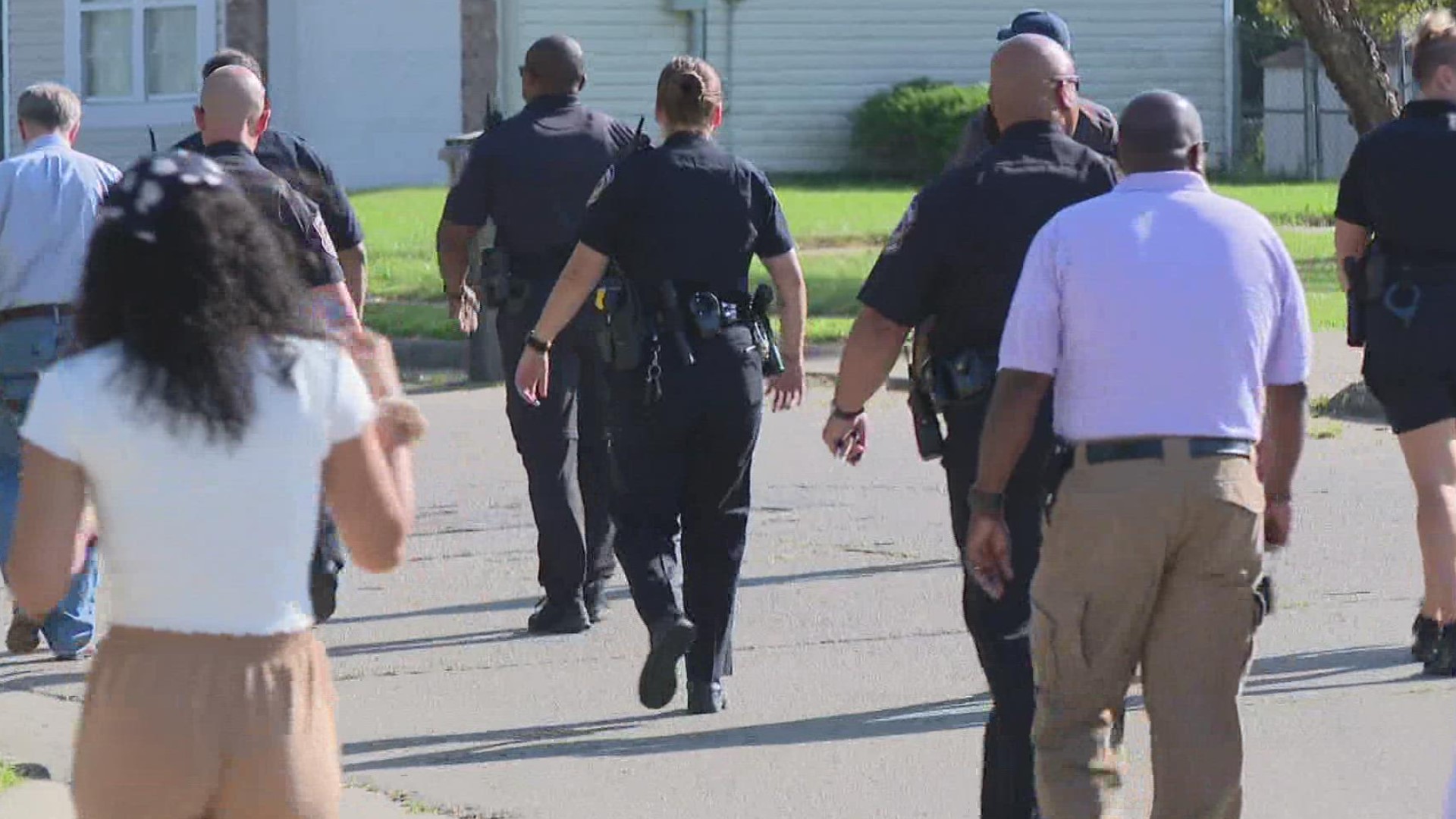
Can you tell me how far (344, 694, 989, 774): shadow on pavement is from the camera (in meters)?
6.70

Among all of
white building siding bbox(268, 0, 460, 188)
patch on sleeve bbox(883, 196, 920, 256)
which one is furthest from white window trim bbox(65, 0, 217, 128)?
patch on sleeve bbox(883, 196, 920, 256)

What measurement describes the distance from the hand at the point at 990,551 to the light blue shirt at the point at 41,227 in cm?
372

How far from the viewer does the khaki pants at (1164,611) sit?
4.77 m

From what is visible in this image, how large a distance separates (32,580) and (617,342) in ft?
11.5

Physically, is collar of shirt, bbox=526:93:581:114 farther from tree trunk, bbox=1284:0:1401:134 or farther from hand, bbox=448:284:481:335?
tree trunk, bbox=1284:0:1401:134

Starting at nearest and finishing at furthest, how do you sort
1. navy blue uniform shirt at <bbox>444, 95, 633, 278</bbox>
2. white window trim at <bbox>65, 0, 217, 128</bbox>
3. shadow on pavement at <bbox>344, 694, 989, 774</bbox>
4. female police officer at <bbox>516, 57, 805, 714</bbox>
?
shadow on pavement at <bbox>344, 694, 989, 774</bbox> → female police officer at <bbox>516, 57, 805, 714</bbox> → navy blue uniform shirt at <bbox>444, 95, 633, 278</bbox> → white window trim at <bbox>65, 0, 217, 128</bbox>

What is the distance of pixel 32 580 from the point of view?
3.61 meters

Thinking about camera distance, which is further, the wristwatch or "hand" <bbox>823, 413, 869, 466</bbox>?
"hand" <bbox>823, 413, 869, 466</bbox>

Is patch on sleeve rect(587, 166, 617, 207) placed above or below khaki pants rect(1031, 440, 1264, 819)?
above

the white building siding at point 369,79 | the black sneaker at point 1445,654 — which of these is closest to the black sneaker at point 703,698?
the black sneaker at point 1445,654

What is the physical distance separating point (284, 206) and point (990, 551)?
3.11 meters

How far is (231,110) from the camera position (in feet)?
24.2

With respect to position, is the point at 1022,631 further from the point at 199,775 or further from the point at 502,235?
the point at 502,235

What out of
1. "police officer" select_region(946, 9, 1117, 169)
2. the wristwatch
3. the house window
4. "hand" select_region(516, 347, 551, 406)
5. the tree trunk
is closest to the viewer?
the wristwatch
